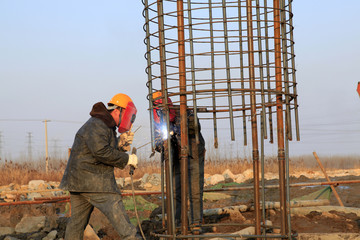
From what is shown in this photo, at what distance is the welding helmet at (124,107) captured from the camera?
5.96 m

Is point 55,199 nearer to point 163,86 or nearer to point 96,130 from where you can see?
point 96,130

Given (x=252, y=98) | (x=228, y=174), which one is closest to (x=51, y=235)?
(x=252, y=98)

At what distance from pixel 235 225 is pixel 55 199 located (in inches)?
143

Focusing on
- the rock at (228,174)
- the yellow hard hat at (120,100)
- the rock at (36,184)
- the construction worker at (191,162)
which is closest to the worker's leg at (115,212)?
the yellow hard hat at (120,100)

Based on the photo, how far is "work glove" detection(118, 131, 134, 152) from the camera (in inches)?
241

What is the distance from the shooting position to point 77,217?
576 cm

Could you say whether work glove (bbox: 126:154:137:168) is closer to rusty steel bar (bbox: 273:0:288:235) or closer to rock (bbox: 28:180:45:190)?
rusty steel bar (bbox: 273:0:288:235)

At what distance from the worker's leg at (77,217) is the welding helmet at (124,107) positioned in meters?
0.98

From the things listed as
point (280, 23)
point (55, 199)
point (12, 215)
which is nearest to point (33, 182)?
point (12, 215)

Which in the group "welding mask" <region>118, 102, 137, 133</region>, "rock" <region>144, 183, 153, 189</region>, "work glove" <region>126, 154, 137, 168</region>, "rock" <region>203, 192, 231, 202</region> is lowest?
"rock" <region>144, 183, 153, 189</region>

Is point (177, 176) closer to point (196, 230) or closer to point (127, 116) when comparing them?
point (196, 230)

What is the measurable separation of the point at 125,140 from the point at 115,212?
39.8 inches

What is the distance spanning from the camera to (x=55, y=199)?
29.7 feet

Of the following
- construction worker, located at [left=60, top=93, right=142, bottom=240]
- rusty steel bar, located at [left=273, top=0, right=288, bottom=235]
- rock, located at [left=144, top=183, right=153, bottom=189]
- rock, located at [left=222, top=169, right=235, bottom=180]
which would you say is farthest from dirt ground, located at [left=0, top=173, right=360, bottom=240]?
rock, located at [left=222, top=169, right=235, bottom=180]
